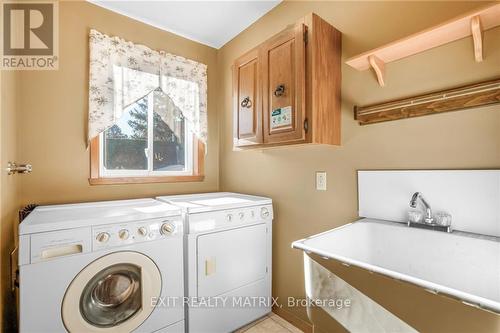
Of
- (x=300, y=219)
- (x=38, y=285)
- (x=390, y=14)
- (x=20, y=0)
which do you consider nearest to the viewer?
(x=38, y=285)

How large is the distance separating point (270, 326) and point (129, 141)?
2.03 metres

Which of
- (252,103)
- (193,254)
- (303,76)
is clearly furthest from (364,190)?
(193,254)

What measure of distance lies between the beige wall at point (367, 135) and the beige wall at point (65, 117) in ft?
4.34

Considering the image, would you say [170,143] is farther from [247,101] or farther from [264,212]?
[264,212]

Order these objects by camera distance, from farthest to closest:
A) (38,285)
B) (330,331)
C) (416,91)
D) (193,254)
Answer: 1. (193,254)
2. (416,91)
3. (38,285)
4. (330,331)

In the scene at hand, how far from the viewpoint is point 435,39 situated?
3.86ft

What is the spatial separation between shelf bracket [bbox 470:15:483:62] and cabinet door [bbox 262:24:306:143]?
2.51 ft

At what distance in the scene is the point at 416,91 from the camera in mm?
1314

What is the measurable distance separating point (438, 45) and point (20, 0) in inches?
108

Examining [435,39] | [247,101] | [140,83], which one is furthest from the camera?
[140,83]

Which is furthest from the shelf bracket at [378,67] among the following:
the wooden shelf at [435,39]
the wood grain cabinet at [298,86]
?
the wood grain cabinet at [298,86]

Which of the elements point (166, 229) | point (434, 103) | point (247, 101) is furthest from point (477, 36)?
point (166, 229)

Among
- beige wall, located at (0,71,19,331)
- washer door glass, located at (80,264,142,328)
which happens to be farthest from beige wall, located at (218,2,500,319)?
beige wall, located at (0,71,19,331)

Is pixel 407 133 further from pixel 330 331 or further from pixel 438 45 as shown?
pixel 330 331
